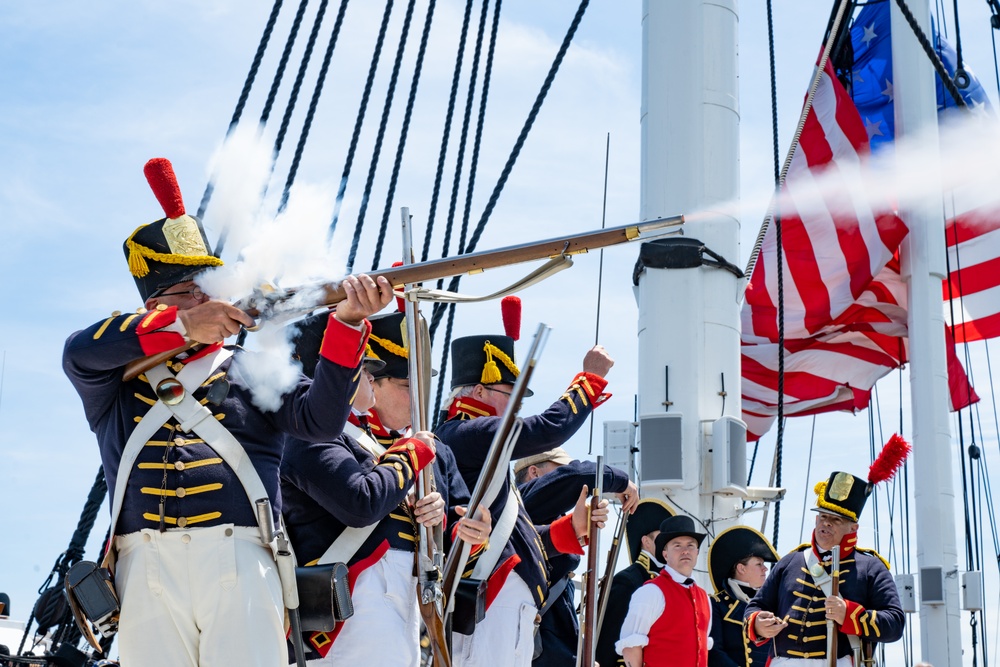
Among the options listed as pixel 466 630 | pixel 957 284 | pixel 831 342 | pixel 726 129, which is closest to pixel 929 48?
pixel 726 129

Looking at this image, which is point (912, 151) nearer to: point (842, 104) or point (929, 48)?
point (842, 104)

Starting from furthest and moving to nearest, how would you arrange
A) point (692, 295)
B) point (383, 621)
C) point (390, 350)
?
point (692, 295) → point (390, 350) → point (383, 621)

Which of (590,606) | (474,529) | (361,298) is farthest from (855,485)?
(361,298)

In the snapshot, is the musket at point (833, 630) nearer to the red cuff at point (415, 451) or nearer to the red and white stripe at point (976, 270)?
the red cuff at point (415, 451)

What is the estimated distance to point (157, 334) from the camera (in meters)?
3.24

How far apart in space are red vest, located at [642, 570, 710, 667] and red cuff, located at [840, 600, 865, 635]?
71 cm

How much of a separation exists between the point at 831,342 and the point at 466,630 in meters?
11.1

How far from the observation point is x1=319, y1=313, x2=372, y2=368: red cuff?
3.38 metres

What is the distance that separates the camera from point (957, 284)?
1356cm

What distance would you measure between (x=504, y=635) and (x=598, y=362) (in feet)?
3.92

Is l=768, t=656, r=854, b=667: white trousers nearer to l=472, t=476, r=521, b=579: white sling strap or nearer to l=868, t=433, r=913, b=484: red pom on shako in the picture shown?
l=868, t=433, r=913, b=484: red pom on shako

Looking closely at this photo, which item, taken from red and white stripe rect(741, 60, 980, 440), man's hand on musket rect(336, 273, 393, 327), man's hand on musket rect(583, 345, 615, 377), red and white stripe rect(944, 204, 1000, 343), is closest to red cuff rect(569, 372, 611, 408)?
man's hand on musket rect(583, 345, 615, 377)

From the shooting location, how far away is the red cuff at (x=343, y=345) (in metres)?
3.38

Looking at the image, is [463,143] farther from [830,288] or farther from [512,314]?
[830,288]
